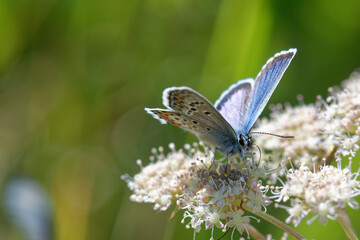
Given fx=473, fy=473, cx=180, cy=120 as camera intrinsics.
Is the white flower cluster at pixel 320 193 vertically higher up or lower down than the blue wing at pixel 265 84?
lower down

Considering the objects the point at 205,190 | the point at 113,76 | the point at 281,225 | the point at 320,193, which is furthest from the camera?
the point at 113,76

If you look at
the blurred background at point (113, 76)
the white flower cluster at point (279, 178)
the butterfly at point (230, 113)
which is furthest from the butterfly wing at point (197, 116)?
the blurred background at point (113, 76)

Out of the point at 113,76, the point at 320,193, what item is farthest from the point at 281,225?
the point at 113,76

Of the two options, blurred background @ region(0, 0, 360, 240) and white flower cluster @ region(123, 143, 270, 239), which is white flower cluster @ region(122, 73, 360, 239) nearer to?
white flower cluster @ region(123, 143, 270, 239)

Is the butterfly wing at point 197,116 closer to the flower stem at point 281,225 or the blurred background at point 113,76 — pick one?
the flower stem at point 281,225

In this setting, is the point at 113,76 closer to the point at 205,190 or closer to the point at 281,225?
the point at 205,190

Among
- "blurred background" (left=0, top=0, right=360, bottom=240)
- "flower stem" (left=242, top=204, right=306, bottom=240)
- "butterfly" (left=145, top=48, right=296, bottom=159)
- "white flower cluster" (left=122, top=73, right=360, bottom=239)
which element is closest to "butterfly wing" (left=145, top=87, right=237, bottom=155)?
"butterfly" (left=145, top=48, right=296, bottom=159)

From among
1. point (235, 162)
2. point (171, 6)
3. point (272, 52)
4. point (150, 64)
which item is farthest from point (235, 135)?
point (171, 6)
